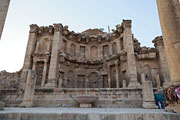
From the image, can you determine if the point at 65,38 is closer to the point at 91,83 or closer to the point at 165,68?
the point at 91,83

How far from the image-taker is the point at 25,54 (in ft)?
62.2

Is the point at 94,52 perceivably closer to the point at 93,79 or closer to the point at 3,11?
the point at 93,79

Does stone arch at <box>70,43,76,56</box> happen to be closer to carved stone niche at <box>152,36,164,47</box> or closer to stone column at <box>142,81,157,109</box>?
carved stone niche at <box>152,36,164,47</box>

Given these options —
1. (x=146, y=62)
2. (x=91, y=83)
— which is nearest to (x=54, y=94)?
(x=91, y=83)

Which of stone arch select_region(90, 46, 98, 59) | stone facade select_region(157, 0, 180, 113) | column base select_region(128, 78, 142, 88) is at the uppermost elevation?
stone arch select_region(90, 46, 98, 59)

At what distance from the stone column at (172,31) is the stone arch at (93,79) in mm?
16759

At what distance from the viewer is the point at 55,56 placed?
18141 mm

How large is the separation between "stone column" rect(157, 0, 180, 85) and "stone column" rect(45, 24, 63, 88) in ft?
47.3

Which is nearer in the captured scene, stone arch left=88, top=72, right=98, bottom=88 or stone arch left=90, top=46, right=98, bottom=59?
stone arch left=88, top=72, right=98, bottom=88

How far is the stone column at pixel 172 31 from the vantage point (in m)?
4.77

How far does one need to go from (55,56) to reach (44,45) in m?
4.03

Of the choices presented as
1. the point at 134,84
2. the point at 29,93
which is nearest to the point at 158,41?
the point at 134,84

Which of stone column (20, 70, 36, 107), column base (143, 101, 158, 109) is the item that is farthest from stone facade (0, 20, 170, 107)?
column base (143, 101, 158, 109)

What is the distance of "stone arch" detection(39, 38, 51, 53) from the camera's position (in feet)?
65.0
